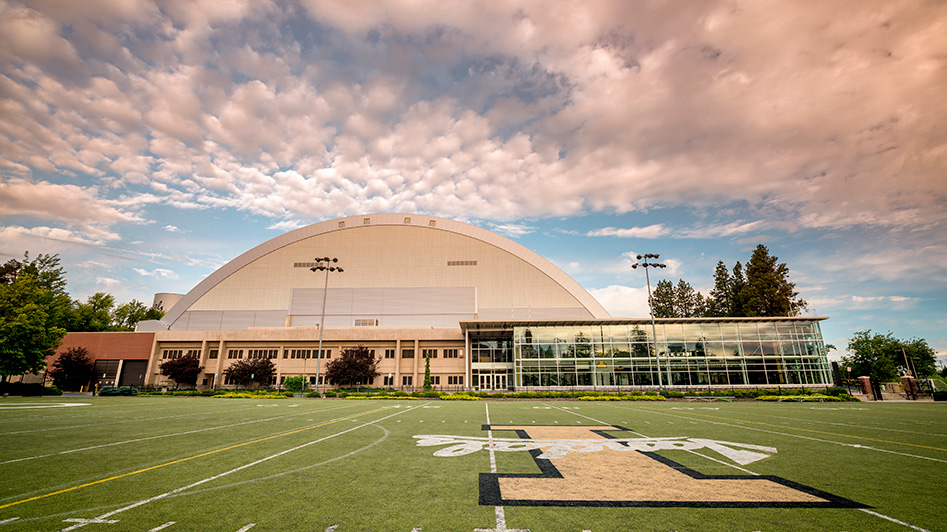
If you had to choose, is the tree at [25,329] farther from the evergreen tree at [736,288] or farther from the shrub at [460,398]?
the evergreen tree at [736,288]

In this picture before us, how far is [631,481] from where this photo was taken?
7.00 metres

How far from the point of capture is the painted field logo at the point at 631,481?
5.92 m

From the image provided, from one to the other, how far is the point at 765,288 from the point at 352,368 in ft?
207

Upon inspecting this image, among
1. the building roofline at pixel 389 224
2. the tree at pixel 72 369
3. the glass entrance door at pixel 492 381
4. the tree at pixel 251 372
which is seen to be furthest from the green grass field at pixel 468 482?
the tree at pixel 72 369

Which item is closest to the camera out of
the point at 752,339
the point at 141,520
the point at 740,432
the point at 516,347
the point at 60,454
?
the point at 141,520

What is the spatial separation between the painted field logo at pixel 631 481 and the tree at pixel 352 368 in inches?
1757

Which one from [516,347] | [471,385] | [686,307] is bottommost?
[471,385]

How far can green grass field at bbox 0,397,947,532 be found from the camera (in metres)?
5.14

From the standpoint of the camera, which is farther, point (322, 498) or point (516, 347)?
point (516, 347)

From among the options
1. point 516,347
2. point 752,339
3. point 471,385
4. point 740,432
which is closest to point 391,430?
point 740,432

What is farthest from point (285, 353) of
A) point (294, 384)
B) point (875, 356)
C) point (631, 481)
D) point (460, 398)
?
point (875, 356)

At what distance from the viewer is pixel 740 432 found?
43.7 feet

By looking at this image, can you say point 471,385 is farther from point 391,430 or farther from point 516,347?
point 391,430

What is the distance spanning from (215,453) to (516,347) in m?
44.4
